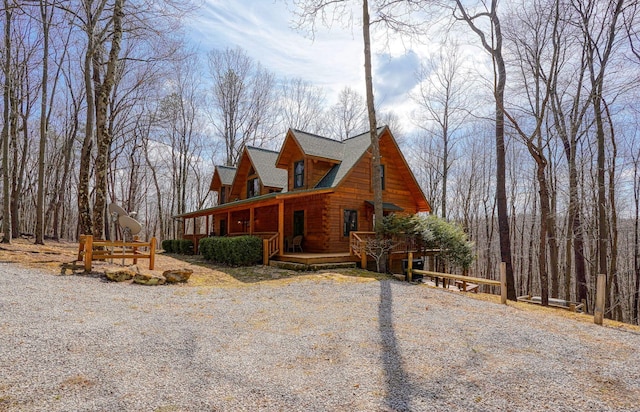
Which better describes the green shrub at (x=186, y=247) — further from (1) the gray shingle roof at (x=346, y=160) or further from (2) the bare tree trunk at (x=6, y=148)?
(1) the gray shingle roof at (x=346, y=160)

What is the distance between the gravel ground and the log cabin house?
664 centimetres

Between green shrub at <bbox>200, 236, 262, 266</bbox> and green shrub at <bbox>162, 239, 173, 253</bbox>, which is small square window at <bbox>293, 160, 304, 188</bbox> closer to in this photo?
green shrub at <bbox>200, 236, 262, 266</bbox>

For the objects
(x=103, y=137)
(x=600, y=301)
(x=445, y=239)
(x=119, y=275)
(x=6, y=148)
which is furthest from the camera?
(x=6, y=148)

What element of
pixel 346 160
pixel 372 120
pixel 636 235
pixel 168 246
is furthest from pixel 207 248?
pixel 636 235

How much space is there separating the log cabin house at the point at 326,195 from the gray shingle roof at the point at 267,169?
0.06 metres

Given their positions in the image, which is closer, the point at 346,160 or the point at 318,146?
the point at 346,160

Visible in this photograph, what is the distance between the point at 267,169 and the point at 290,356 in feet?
53.4

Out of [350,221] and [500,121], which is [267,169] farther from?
[500,121]

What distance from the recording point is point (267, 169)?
19578mm

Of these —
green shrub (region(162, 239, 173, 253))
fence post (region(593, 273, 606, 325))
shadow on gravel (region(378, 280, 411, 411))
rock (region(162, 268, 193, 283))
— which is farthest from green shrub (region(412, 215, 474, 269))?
green shrub (region(162, 239, 173, 253))

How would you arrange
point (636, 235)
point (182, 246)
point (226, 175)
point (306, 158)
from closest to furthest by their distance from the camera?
1. point (306, 158)
2. point (636, 235)
3. point (182, 246)
4. point (226, 175)

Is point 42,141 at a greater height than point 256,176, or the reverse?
point 42,141

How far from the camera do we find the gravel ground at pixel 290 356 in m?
3.00

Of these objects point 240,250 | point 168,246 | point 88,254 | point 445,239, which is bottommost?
point 168,246
